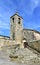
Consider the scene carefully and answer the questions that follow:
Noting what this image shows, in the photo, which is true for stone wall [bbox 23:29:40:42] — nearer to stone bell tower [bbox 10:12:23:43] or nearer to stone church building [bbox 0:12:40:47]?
stone church building [bbox 0:12:40:47]

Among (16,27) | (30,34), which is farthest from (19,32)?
(30,34)

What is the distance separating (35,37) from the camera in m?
37.0

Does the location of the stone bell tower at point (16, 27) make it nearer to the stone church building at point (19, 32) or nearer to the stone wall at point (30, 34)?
the stone church building at point (19, 32)

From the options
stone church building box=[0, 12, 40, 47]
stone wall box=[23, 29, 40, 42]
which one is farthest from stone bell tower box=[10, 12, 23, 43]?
stone wall box=[23, 29, 40, 42]

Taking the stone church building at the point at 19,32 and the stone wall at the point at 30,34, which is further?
the stone wall at the point at 30,34

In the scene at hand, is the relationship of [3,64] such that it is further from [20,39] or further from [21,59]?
[20,39]

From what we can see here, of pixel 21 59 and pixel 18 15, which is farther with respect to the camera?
pixel 18 15

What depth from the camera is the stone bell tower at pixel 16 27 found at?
1383 inches

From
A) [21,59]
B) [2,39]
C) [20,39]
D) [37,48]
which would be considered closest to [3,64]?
[21,59]

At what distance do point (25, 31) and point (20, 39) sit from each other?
3154 mm

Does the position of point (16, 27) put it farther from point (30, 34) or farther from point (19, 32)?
point (30, 34)

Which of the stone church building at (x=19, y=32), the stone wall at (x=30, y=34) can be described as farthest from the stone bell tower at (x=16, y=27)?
the stone wall at (x=30, y=34)

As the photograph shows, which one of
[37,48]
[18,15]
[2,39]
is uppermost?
[18,15]

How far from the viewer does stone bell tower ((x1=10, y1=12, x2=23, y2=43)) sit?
1383 inches
